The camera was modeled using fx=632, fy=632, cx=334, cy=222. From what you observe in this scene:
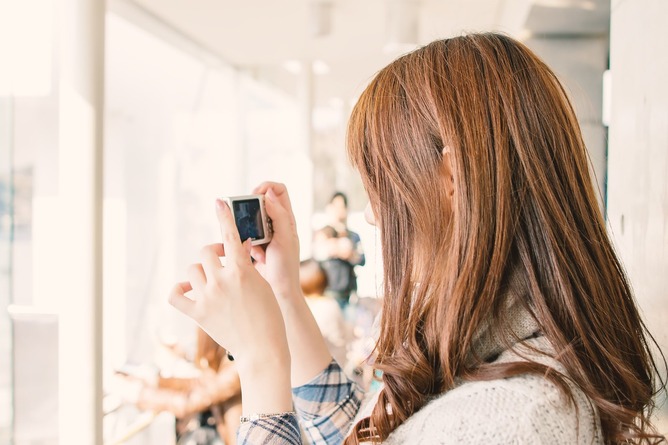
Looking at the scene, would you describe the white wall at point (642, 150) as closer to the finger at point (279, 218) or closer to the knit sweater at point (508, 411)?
the knit sweater at point (508, 411)

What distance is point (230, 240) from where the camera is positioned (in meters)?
0.78

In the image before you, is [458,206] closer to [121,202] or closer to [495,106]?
[495,106]

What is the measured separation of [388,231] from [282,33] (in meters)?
4.40

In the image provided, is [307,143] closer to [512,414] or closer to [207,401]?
[207,401]

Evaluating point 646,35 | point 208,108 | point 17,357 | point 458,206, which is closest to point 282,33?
point 208,108

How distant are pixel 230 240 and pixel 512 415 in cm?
39

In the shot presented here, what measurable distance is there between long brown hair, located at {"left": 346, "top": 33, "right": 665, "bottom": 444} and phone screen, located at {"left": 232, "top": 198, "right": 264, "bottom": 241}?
268 mm

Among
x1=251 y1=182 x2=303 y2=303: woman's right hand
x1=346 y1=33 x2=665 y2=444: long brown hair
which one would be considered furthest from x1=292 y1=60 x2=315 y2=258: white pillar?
x1=346 y1=33 x2=665 y2=444: long brown hair

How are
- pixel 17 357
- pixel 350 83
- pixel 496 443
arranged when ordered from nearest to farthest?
pixel 496 443, pixel 17 357, pixel 350 83

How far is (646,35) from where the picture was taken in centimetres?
94

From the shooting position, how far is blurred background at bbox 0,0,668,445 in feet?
3.68

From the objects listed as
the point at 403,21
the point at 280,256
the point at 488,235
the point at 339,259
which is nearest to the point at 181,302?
the point at 280,256

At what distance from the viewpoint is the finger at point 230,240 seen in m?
0.77

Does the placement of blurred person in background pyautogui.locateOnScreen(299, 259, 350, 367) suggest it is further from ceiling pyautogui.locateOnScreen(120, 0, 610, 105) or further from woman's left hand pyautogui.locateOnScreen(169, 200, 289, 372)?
woman's left hand pyautogui.locateOnScreen(169, 200, 289, 372)
